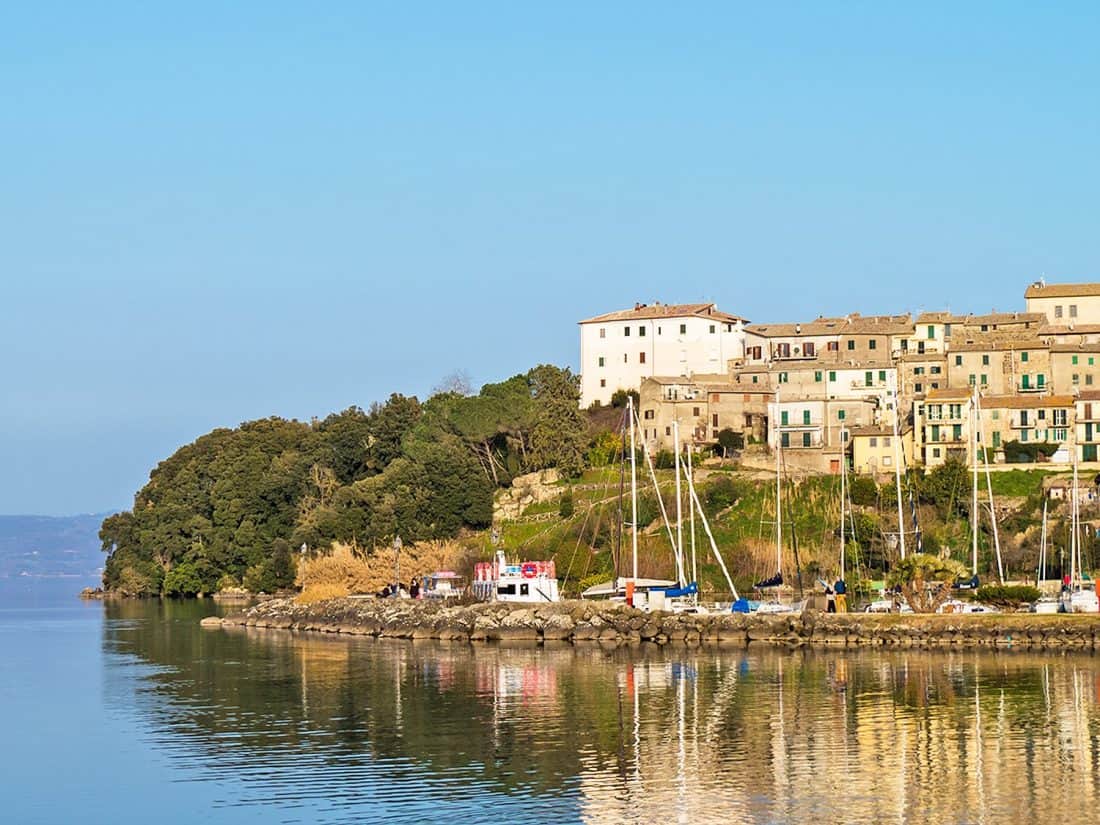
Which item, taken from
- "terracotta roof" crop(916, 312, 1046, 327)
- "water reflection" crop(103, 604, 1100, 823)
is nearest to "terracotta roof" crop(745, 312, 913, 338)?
"terracotta roof" crop(916, 312, 1046, 327)

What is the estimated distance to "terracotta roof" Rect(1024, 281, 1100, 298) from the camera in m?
105

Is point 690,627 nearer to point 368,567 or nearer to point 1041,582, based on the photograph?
point 1041,582

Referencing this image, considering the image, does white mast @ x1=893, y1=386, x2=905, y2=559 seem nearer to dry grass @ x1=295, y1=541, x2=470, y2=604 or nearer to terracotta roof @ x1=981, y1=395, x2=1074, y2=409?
terracotta roof @ x1=981, y1=395, x2=1074, y2=409

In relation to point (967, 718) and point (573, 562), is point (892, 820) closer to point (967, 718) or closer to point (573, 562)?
point (967, 718)

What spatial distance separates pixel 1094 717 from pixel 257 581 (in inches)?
2852

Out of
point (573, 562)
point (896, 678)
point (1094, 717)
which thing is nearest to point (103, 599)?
point (573, 562)

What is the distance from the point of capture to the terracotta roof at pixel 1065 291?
105 m

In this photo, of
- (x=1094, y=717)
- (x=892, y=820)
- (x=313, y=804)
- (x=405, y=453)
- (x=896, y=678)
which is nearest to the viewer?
(x=892, y=820)

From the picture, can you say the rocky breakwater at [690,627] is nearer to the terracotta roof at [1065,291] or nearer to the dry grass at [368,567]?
the dry grass at [368,567]

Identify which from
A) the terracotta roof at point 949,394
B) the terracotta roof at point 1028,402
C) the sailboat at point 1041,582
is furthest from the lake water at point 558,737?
the terracotta roof at point 949,394

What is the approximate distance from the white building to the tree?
39.8 metres

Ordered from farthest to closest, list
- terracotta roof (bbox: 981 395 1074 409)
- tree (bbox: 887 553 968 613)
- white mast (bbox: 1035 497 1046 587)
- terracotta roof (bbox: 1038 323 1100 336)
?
terracotta roof (bbox: 1038 323 1100 336) < terracotta roof (bbox: 981 395 1074 409) < white mast (bbox: 1035 497 1046 587) < tree (bbox: 887 553 968 613)

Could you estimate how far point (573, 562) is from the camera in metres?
83.7

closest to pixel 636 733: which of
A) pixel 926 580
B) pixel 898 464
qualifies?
pixel 926 580
